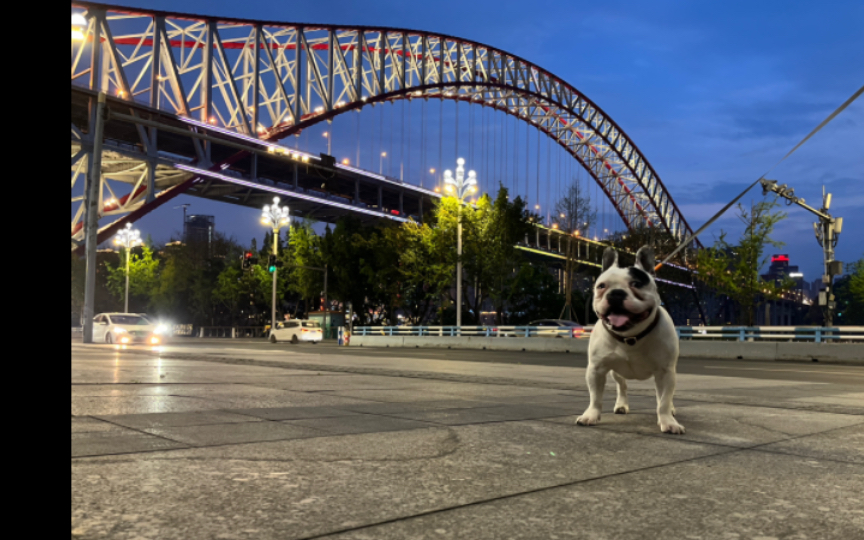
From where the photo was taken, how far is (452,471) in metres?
3.21

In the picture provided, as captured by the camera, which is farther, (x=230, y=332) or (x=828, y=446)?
(x=230, y=332)

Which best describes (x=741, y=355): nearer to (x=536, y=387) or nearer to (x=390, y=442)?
(x=536, y=387)

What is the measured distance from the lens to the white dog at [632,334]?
165 inches

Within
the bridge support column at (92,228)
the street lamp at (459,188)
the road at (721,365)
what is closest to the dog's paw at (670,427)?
the road at (721,365)

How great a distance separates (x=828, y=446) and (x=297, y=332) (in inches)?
1592

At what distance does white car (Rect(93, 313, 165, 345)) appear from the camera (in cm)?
→ 2725

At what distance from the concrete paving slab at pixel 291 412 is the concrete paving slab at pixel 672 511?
9.09 feet

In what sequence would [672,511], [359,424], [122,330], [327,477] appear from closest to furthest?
[672,511], [327,477], [359,424], [122,330]

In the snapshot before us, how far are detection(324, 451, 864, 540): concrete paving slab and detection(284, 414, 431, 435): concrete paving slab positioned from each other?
6.11ft

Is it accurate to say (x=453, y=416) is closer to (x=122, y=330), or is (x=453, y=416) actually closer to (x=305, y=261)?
(x=122, y=330)

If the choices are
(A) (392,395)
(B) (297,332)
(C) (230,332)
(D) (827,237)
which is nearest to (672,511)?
(A) (392,395)

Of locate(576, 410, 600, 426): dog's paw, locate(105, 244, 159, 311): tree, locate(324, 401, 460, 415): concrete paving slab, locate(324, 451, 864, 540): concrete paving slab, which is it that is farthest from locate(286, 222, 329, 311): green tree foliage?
locate(324, 451, 864, 540): concrete paving slab

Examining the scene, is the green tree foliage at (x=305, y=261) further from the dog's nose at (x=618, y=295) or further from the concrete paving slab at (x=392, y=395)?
the dog's nose at (x=618, y=295)

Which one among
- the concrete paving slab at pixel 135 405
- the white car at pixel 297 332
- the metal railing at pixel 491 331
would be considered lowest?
the white car at pixel 297 332
